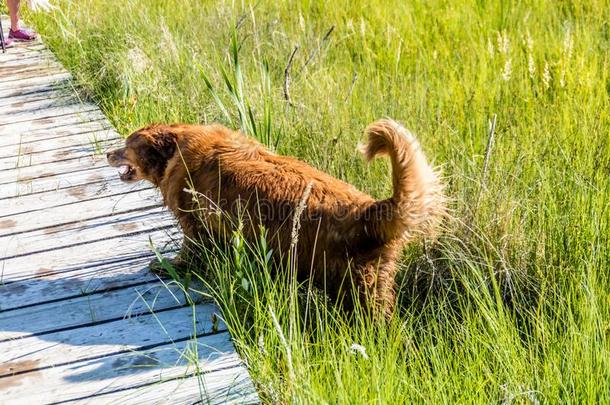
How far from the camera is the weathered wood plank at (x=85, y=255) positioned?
4082mm

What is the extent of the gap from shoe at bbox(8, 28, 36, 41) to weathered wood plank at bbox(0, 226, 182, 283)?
405 cm

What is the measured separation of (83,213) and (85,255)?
50 centimetres

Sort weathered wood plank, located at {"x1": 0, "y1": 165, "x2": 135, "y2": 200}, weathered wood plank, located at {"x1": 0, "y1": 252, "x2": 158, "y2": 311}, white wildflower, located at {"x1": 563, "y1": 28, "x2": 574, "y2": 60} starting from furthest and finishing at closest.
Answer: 1. white wildflower, located at {"x1": 563, "y1": 28, "x2": 574, "y2": 60}
2. weathered wood plank, located at {"x1": 0, "y1": 165, "x2": 135, "y2": 200}
3. weathered wood plank, located at {"x1": 0, "y1": 252, "x2": 158, "y2": 311}

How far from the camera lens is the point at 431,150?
14.6ft

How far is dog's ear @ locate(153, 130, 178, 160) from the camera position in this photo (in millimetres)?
4273

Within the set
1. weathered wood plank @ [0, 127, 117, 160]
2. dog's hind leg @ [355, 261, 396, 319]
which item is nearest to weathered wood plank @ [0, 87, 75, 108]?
weathered wood plank @ [0, 127, 117, 160]

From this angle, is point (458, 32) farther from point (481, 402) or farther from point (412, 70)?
point (481, 402)

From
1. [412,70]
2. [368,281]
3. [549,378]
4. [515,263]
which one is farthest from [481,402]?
[412,70]

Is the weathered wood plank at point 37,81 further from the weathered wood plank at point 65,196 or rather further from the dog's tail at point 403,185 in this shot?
the dog's tail at point 403,185

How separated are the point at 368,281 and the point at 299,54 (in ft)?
10.4

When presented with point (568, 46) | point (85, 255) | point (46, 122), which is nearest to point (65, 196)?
point (85, 255)

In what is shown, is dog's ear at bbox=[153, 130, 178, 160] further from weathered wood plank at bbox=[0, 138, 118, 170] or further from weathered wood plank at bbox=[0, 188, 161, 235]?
weathered wood plank at bbox=[0, 138, 118, 170]

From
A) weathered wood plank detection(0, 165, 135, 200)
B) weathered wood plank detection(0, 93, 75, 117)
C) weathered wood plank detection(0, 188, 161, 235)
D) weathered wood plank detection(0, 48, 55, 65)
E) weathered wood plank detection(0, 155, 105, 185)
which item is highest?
weathered wood plank detection(0, 48, 55, 65)

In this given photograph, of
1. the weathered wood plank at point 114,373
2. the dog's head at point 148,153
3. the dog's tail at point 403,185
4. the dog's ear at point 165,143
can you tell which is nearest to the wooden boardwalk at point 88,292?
the weathered wood plank at point 114,373
